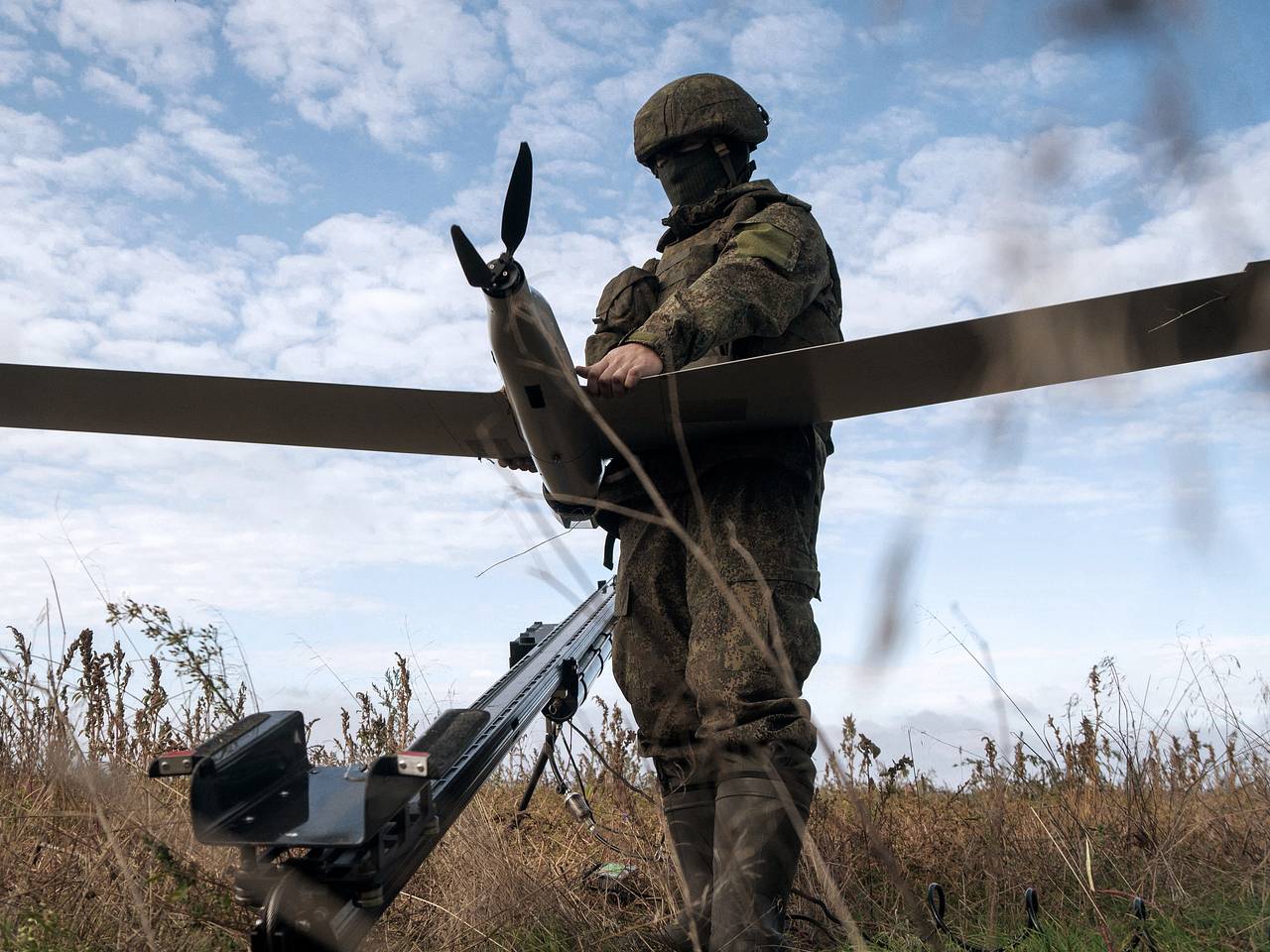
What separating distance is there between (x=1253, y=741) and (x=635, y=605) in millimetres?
1901

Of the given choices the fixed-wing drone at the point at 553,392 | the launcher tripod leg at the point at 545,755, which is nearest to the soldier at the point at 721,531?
the fixed-wing drone at the point at 553,392

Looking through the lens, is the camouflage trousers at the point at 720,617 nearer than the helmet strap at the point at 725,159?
Yes

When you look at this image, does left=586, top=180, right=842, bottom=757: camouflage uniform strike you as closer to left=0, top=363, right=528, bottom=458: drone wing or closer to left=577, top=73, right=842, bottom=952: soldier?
left=577, top=73, right=842, bottom=952: soldier

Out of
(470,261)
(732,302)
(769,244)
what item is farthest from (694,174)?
(470,261)

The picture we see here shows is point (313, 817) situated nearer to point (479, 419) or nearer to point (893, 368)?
point (479, 419)

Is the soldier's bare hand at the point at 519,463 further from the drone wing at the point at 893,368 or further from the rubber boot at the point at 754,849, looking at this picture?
the rubber boot at the point at 754,849

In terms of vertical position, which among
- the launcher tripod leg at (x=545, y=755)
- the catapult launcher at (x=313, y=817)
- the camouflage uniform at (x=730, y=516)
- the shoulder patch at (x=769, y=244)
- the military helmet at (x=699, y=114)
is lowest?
the catapult launcher at (x=313, y=817)

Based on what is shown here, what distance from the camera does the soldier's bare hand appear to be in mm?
2588

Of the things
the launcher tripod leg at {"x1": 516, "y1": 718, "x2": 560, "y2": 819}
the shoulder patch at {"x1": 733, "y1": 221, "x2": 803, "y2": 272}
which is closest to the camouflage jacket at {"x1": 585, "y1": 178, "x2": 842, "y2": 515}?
the shoulder patch at {"x1": 733, "y1": 221, "x2": 803, "y2": 272}

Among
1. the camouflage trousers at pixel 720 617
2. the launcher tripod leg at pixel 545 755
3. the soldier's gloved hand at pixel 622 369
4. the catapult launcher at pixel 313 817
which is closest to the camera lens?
the catapult launcher at pixel 313 817

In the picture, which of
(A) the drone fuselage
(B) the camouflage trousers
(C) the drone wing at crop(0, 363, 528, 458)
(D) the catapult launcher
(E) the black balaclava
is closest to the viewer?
(D) the catapult launcher

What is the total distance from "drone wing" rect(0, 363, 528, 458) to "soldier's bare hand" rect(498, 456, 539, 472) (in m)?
0.02

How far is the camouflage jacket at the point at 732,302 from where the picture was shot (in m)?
2.17

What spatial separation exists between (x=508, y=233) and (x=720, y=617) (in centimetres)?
101
